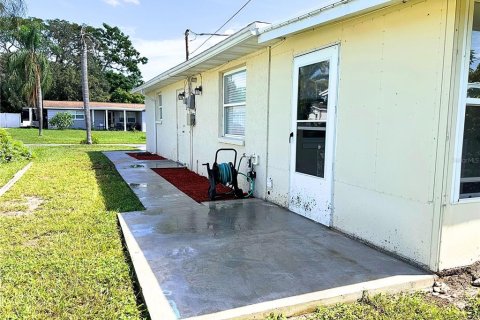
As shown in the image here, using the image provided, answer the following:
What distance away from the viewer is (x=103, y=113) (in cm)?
3819

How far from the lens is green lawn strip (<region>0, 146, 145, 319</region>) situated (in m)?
2.64

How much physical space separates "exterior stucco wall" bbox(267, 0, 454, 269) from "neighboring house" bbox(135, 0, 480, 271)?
1 centimetres

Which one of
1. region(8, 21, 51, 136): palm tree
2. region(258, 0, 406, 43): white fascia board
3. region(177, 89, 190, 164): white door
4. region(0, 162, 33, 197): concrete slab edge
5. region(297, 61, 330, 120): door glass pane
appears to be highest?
Result: region(8, 21, 51, 136): palm tree

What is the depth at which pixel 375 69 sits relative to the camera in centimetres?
379

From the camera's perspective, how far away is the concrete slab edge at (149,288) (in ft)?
8.11

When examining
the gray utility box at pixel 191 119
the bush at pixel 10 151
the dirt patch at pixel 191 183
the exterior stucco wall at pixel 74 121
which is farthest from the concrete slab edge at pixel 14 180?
the exterior stucco wall at pixel 74 121

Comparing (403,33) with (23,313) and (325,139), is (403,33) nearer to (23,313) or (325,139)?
(325,139)

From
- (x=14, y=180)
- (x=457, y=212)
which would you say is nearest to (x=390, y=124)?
(x=457, y=212)

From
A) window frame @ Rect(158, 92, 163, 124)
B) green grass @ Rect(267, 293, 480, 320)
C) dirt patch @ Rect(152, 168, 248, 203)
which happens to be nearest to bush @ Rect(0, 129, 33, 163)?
window frame @ Rect(158, 92, 163, 124)

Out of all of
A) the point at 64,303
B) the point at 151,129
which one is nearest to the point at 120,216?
the point at 64,303

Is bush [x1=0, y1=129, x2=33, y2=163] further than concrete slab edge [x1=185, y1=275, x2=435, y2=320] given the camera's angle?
Yes

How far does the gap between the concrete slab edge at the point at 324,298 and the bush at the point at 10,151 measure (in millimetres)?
10655

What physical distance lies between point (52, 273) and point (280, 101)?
3.82 meters

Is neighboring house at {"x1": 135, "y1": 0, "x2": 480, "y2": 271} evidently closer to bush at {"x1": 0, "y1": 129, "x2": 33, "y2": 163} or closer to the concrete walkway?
the concrete walkway
